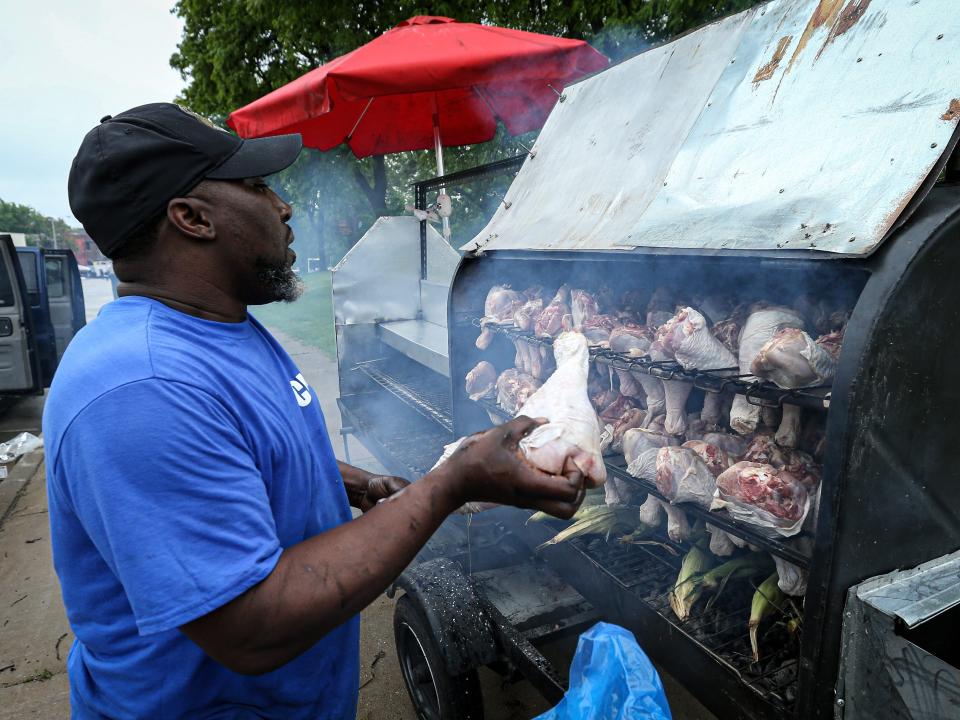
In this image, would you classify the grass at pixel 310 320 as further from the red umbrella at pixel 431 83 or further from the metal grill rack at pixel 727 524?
the metal grill rack at pixel 727 524

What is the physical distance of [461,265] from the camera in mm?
3365

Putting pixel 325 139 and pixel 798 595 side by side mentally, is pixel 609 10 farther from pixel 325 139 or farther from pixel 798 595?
pixel 798 595

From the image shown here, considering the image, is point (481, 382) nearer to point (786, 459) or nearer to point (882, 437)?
point (786, 459)

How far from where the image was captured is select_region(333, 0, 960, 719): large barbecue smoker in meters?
1.48

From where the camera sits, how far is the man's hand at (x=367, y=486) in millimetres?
2055

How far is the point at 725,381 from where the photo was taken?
201cm

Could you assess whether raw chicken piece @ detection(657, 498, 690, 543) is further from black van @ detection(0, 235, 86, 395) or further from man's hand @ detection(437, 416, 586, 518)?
black van @ detection(0, 235, 86, 395)

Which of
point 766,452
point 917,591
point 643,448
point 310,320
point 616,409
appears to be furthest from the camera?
point 310,320

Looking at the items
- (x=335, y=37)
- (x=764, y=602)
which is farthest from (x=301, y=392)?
(x=335, y=37)

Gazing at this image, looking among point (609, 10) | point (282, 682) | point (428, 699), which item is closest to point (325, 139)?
point (609, 10)

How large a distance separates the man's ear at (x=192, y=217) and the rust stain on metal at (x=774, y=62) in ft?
6.46

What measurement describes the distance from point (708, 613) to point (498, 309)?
1915mm

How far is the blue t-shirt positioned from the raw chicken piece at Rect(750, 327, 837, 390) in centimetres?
137

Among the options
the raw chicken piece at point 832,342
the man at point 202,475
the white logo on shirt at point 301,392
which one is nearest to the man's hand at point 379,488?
the man at point 202,475
